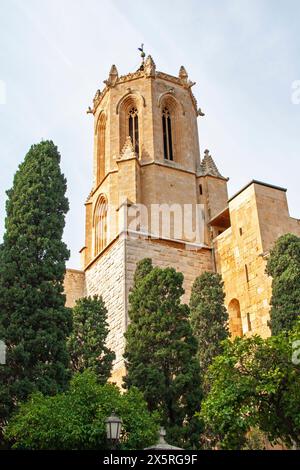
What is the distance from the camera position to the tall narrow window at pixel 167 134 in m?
24.0

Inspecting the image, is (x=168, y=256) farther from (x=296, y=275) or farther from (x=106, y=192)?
(x=296, y=275)

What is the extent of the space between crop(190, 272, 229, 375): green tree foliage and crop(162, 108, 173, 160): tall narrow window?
841 cm

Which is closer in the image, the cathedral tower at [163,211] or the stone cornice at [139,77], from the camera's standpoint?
the cathedral tower at [163,211]

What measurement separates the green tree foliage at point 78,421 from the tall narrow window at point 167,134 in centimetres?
1470

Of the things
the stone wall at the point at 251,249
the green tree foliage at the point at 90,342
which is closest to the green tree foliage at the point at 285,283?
the stone wall at the point at 251,249

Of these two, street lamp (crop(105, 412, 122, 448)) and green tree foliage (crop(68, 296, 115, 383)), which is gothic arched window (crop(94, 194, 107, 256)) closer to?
green tree foliage (crop(68, 296, 115, 383))

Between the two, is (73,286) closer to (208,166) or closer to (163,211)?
(163,211)

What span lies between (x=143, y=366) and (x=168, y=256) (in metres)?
7.40

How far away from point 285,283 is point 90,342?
4.82m

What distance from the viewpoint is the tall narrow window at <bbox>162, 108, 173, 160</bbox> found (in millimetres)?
23953

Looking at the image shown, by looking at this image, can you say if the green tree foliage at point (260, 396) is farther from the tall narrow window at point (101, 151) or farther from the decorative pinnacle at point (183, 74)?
the decorative pinnacle at point (183, 74)

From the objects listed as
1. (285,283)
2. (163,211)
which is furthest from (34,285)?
(163,211)

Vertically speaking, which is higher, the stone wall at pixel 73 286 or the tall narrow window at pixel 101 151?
Result: the tall narrow window at pixel 101 151
